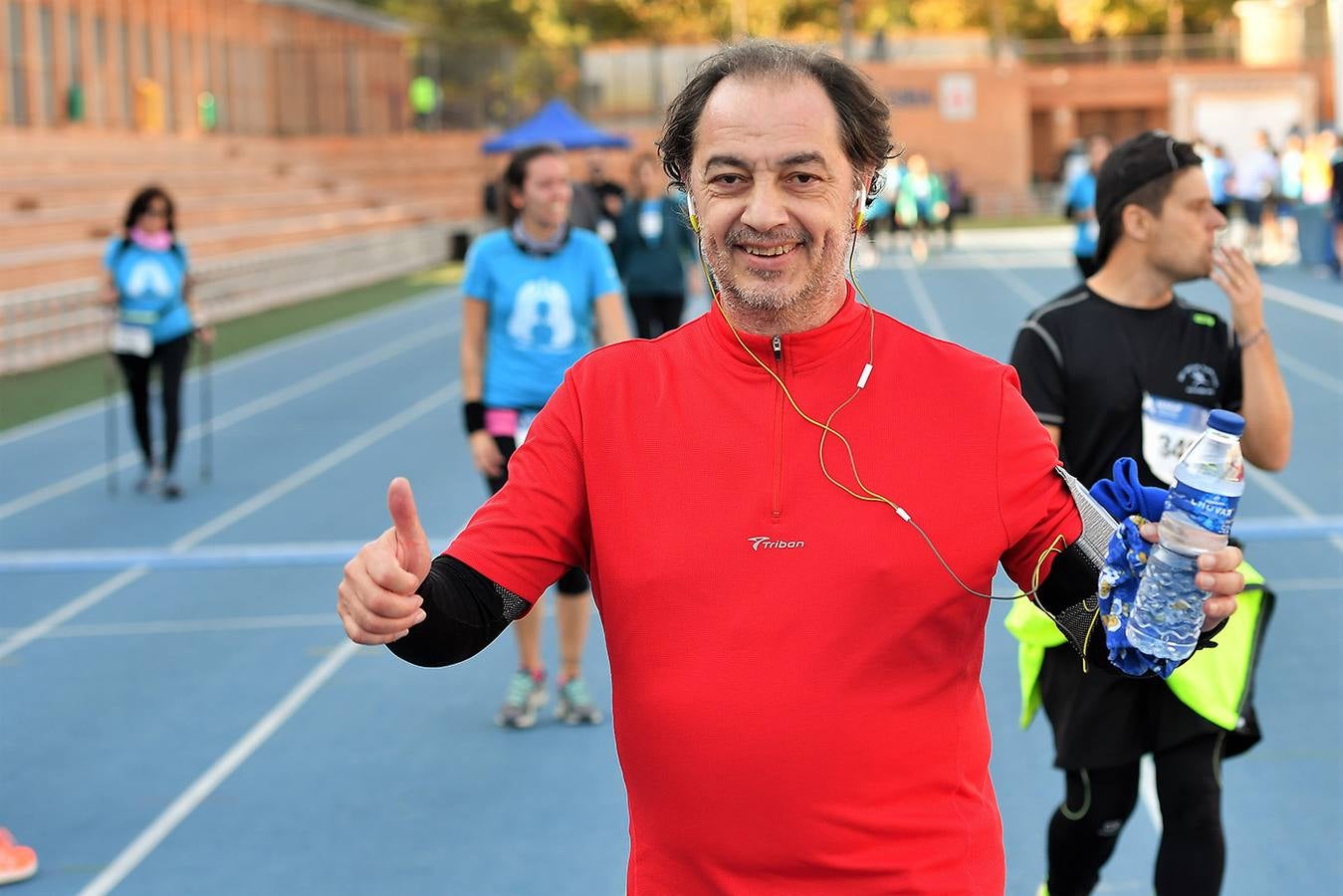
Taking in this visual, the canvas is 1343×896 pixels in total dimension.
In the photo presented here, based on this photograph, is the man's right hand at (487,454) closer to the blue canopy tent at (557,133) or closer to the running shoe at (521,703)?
the running shoe at (521,703)

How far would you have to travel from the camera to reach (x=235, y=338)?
2309 centimetres

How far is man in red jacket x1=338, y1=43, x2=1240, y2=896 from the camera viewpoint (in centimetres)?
227

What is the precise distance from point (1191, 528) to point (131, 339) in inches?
399

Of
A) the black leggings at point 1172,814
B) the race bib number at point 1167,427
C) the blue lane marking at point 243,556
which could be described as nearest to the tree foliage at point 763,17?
the blue lane marking at point 243,556

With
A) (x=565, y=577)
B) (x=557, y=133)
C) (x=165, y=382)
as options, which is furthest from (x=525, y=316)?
(x=557, y=133)

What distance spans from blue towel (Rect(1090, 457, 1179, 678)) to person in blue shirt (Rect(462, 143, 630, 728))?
162 inches

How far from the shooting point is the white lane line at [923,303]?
20.3m

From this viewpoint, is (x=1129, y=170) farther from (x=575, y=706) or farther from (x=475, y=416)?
(x=575, y=706)

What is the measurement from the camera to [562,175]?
636 cm

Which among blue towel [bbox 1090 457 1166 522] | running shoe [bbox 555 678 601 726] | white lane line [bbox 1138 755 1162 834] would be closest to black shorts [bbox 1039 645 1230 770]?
white lane line [bbox 1138 755 1162 834]

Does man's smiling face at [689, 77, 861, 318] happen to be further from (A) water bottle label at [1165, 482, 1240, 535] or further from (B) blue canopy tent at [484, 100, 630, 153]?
(B) blue canopy tent at [484, 100, 630, 153]

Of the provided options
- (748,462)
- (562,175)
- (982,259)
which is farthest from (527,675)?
(982,259)

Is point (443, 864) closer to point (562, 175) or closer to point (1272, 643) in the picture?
point (562, 175)

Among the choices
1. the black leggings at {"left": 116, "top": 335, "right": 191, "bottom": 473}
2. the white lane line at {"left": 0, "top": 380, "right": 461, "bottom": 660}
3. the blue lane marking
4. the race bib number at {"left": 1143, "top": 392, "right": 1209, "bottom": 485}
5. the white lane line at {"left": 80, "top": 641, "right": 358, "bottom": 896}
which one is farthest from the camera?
the black leggings at {"left": 116, "top": 335, "right": 191, "bottom": 473}
